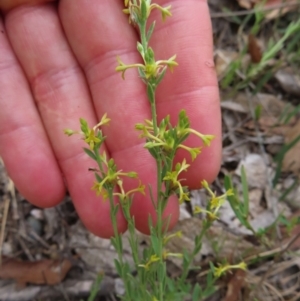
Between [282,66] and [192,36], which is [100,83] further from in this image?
[282,66]

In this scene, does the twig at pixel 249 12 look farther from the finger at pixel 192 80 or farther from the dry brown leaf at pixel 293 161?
the finger at pixel 192 80

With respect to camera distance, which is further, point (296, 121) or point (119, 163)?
point (296, 121)

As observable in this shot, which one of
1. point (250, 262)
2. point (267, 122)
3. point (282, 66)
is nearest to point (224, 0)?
point (282, 66)

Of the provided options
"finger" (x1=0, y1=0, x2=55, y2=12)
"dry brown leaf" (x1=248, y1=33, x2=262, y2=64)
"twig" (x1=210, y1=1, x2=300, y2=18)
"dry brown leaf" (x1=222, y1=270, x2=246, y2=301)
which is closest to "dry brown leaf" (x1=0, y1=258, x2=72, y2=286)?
"dry brown leaf" (x1=222, y1=270, x2=246, y2=301)

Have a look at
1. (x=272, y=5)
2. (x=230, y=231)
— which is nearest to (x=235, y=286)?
(x=230, y=231)

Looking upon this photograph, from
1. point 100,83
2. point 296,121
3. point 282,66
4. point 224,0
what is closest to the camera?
point 100,83

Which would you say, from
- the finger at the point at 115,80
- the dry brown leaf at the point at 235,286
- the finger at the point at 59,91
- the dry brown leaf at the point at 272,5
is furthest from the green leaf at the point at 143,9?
the dry brown leaf at the point at 272,5

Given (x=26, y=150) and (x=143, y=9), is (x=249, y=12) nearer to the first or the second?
(x=26, y=150)
